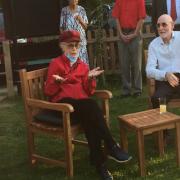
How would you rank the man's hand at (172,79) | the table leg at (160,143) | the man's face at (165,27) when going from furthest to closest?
the man's face at (165,27) → the man's hand at (172,79) → the table leg at (160,143)

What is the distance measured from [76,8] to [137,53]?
4.17 feet

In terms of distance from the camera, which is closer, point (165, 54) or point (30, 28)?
point (165, 54)

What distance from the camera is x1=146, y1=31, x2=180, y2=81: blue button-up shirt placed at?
5715 mm

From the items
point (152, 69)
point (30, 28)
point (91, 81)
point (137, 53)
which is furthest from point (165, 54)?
point (30, 28)

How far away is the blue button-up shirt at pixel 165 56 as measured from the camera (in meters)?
5.71

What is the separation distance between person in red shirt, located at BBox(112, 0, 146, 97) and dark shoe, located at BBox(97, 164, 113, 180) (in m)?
3.63

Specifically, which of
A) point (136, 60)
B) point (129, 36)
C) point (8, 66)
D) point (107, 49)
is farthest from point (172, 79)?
point (107, 49)

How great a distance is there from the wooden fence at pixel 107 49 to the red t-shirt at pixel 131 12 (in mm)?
1725

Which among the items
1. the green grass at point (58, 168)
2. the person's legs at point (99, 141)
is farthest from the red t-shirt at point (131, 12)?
the person's legs at point (99, 141)

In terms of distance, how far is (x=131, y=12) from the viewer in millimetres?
8094

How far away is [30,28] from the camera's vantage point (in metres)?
9.34

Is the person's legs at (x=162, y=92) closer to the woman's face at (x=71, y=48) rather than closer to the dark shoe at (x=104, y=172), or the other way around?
the woman's face at (x=71, y=48)

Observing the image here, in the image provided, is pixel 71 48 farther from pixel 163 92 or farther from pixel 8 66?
pixel 8 66

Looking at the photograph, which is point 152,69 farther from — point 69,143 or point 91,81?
point 69,143
